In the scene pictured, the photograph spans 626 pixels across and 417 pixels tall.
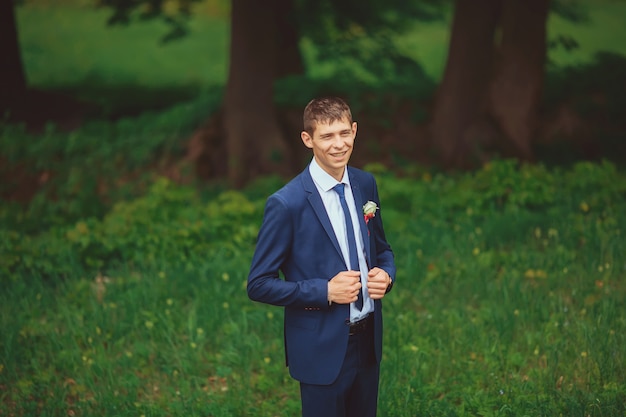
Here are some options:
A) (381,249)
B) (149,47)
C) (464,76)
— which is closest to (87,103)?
(464,76)

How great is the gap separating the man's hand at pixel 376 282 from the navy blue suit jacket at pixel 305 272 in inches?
5.0

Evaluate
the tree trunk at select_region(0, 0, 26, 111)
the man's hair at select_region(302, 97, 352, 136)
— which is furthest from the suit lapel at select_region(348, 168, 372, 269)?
the tree trunk at select_region(0, 0, 26, 111)

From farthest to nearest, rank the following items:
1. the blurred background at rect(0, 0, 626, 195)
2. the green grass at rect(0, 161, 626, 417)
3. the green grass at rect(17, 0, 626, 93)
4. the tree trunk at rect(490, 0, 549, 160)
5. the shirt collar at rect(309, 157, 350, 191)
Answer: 1. the green grass at rect(17, 0, 626, 93)
2. the blurred background at rect(0, 0, 626, 195)
3. the tree trunk at rect(490, 0, 549, 160)
4. the green grass at rect(0, 161, 626, 417)
5. the shirt collar at rect(309, 157, 350, 191)

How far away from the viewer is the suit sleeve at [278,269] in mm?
3324

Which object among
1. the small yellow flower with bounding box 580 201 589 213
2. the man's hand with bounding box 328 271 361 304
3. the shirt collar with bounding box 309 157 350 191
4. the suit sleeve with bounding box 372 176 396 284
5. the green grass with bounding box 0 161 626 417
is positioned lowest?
the green grass with bounding box 0 161 626 417

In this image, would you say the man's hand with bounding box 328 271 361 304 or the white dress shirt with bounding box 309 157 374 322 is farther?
the white dress shirt with bounding box 309 157 374 322

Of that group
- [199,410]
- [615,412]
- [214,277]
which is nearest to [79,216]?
[214,277]

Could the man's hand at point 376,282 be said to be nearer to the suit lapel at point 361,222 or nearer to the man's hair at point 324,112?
the suit lapel at point 361,222

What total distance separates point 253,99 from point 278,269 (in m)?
7.85

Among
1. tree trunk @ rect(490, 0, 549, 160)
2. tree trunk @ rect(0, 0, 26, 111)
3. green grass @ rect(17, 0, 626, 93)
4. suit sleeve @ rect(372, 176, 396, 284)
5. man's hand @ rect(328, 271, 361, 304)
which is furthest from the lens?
green grass @ rect(17, 0, 626, 93)

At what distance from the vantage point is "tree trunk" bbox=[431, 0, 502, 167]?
10789mm

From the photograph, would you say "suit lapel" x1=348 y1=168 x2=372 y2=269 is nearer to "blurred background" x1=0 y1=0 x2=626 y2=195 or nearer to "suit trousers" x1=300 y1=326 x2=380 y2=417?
"suit trousers" x1=300 y1=326 x2=380 y2=417

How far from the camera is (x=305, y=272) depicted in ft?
11.2

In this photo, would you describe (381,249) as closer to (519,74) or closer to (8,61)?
(519,74)
